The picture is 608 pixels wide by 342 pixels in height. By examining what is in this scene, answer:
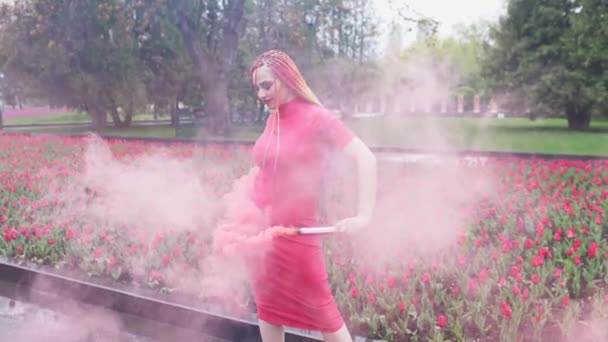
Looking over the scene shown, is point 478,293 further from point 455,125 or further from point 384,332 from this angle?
point 455,125

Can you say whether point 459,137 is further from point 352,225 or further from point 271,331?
point 352,225

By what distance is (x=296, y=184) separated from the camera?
2.57 metres

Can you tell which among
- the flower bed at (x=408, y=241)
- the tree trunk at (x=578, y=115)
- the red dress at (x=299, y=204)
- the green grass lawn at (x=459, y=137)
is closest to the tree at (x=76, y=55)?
the green grass lawn at (x=459, y=137)

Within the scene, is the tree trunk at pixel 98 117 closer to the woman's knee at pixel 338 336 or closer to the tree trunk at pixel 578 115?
the tree trunk at pixel 578 115

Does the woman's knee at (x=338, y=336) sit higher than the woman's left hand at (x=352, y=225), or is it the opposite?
the woman's left hand at (x=352, y=225)

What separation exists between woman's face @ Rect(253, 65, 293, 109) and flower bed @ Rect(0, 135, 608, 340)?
175 centimetres

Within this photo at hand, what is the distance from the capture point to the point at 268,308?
2691 mm

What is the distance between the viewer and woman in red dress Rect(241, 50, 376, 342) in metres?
2.55

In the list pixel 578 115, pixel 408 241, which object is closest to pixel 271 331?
pixel 408 241

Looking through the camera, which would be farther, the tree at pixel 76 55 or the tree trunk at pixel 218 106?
the tree at pixel 76 55

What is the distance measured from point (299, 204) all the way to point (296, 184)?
0.10 m

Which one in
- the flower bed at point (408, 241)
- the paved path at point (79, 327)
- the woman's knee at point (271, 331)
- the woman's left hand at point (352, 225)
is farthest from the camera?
the paved path at point (79, 327)

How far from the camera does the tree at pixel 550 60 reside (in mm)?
20578

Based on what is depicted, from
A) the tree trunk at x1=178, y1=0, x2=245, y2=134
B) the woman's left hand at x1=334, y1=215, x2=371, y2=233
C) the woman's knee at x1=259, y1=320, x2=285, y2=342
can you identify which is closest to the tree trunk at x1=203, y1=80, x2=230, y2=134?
the tree trunk at x1=178, y1=0, x2=245, y2=134
